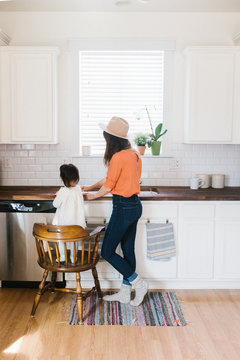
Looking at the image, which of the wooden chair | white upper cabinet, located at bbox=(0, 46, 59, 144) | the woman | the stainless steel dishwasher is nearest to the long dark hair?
the woman

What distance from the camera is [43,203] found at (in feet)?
11.4

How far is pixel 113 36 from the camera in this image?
3998 mm

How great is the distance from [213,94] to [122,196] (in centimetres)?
146

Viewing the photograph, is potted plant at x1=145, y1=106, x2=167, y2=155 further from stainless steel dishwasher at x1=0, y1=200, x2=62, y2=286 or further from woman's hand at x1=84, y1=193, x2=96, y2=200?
stainless steel dishwasher at x1=0, y1=200, x2=62, y2=286

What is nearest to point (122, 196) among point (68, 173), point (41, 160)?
point (68, 173)

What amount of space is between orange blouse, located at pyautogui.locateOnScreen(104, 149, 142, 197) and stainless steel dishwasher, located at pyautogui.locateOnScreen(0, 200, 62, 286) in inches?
27.9

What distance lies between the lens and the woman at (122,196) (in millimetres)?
3068

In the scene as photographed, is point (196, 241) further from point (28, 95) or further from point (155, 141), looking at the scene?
point (28, 95)

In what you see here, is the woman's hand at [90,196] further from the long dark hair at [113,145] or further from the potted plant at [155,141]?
the potted plant at [155,141]

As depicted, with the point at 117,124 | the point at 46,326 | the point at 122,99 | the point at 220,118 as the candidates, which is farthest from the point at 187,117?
the point at 46,326

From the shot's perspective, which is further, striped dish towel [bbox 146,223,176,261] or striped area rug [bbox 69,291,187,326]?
striped dish towel [bbox 146,223,176,261]

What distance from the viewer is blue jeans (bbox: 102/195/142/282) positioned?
10.3 ft

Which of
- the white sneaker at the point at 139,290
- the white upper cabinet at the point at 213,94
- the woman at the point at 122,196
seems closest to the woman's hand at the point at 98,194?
the woman at the point at 122,196

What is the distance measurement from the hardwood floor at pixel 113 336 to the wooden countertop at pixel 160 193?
91 centimetres
